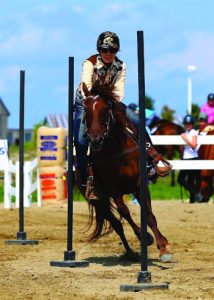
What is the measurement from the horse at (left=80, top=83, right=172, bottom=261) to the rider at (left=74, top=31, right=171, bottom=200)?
156mm

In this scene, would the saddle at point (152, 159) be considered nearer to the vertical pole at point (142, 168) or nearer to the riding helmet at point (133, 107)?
the vertical pole at point (142, 168)

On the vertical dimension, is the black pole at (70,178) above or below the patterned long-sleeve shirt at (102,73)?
below

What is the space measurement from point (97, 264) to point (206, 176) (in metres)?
10.5

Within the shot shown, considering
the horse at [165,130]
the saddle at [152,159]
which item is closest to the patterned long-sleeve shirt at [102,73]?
the saddle at [152,159]

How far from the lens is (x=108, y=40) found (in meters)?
11.3

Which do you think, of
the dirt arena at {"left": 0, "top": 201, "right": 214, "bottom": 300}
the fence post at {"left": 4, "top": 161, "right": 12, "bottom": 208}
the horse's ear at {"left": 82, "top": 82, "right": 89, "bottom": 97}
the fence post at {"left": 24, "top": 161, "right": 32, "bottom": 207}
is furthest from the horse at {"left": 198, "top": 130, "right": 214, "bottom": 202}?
the horse's ear at {"left": 82, "top": 82, "right": 89, "bottom": 97}

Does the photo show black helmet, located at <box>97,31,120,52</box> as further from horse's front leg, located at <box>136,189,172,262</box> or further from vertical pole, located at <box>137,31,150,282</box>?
vertical pole, located at <box>137,31,150,282</box>

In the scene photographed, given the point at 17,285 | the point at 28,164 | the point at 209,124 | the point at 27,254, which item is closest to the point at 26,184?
the point at 28,164

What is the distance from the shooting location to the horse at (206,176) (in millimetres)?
21484

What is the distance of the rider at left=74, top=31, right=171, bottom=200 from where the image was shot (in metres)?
11.3

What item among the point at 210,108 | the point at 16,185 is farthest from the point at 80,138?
the point at 210,108

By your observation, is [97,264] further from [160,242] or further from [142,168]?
[142,168]

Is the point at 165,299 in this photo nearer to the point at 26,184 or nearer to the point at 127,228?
the point at 127,228

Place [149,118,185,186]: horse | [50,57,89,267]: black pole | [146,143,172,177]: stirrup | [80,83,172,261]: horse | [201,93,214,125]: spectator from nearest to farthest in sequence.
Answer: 1. [80,83,172,261]: horse
2. [50,57,89,267]: black pole
3. [146,143,172,177]: stirrup
4. [201,93,214,125]: spectator
5. [149,118,185,186]: horse
